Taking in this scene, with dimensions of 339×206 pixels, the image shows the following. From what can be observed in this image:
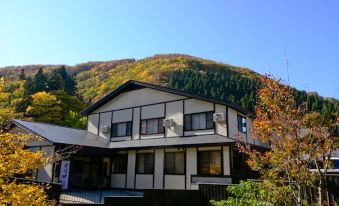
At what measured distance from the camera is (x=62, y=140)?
20234 mm

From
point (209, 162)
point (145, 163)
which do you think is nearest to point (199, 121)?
point (209, 162)

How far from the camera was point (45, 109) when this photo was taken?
133ft

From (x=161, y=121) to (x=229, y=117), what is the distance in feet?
17.5

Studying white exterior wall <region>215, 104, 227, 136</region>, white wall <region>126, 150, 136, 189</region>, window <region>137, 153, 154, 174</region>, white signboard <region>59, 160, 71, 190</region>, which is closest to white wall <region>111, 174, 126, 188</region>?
white wall <region>126, 150, 136, 189</region>

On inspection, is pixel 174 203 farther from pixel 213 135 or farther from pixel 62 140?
pixel 62 140

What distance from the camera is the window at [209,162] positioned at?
18409 mm

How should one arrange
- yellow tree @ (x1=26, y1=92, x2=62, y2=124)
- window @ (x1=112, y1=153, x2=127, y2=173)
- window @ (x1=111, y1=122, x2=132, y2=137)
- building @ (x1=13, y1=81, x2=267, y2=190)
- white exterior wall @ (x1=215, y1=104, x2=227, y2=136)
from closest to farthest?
building @ (x1=13, y1=81, x2=267, y2=190) → white exterior wall @ (x1=215, y1=104, x2=227, y2=136) → window @ (x1=112, y1=153, x2=127, y2=173) → window @ (x1=111, y1=122, x2=132, y2=137) → yellow tree @ (x1=26, y1=92, x2=62, y2=124)

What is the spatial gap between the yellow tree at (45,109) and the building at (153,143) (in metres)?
16.6

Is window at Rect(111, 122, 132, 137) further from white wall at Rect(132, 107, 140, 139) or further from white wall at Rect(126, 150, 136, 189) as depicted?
white wall at Rect(126, 150, 136, 189)

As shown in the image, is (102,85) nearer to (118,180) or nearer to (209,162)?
(118,180)

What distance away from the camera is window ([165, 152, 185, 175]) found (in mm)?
19953

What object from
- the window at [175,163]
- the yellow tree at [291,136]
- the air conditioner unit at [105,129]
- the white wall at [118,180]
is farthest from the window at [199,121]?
the yellow tree at [291,136]

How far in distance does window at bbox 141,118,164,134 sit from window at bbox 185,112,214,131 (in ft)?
7.69

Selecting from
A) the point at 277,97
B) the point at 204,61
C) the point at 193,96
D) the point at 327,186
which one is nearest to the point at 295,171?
the point at 277,97
